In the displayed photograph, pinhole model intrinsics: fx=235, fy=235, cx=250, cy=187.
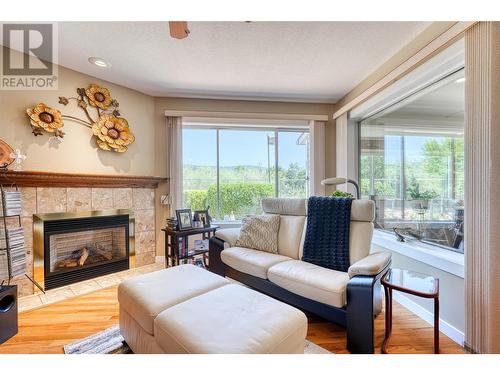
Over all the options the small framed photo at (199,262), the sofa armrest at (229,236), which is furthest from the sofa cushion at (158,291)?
the small framed photo at (199,262)

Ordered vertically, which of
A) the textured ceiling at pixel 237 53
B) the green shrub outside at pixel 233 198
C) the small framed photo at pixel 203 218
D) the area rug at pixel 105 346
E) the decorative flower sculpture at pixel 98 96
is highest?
the textured ceiling at pixel 237 53

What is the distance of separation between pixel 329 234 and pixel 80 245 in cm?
297

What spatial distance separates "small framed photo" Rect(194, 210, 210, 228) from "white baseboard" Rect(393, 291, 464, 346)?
2308mm

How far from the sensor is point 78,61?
252 cm

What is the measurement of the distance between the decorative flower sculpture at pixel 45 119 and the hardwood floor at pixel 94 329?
1.79 m

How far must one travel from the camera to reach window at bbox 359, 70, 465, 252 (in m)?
1.97

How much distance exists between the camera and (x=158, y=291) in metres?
1.50

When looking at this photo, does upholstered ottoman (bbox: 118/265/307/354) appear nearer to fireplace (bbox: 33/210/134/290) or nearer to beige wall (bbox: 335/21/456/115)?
fireplace (bbox: 33/210/134/290)

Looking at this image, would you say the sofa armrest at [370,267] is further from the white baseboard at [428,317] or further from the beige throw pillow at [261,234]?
the beige throw pillow at [261,234]

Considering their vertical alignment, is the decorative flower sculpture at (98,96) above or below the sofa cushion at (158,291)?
above

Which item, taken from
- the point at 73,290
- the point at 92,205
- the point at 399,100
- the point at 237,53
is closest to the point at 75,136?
the point at 92,205

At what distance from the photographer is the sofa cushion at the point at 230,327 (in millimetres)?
1034
